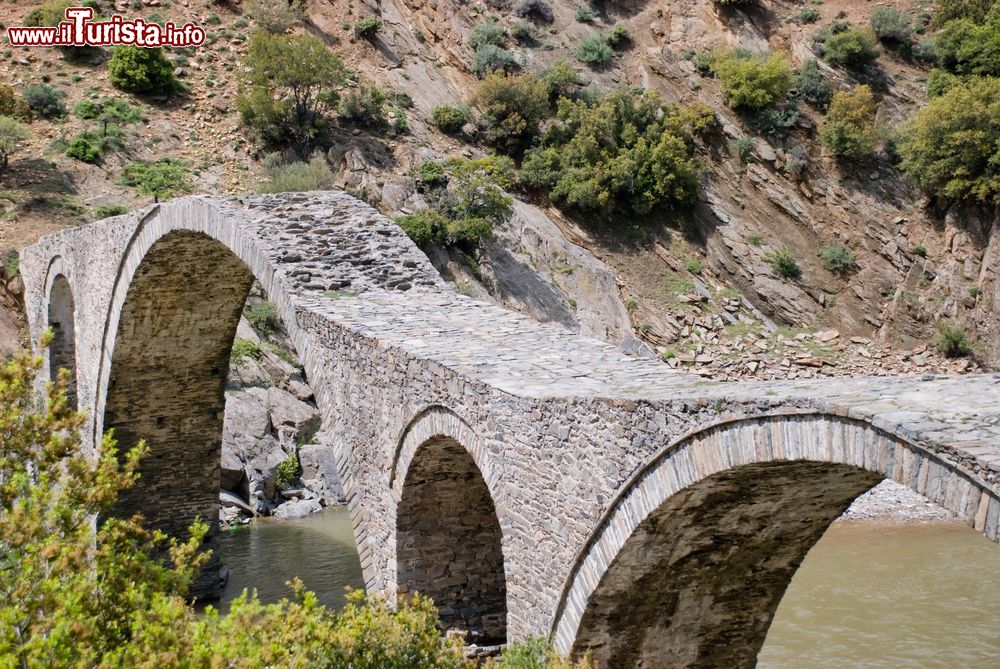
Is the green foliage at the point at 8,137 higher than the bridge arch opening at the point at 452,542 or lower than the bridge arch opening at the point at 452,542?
higher

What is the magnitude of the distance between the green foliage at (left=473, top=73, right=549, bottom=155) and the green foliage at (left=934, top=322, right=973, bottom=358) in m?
12.7

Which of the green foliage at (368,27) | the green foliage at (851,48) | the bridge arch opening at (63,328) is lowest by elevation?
the bridge arch opening at (63,328)

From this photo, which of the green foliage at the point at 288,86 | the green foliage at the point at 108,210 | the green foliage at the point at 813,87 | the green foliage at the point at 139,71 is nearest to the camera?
the green foliage at the point at 108,210

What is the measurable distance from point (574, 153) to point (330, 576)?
53.8 feet

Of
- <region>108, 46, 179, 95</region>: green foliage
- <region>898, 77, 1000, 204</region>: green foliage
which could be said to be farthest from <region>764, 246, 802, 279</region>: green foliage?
<region>108, 46, 179, 95</region>: green foliage

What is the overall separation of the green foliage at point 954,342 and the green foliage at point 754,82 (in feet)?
29.0

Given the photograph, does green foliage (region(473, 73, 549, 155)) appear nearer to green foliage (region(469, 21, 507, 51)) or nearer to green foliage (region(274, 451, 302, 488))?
green foliage (region(469, 21, 507, 51))

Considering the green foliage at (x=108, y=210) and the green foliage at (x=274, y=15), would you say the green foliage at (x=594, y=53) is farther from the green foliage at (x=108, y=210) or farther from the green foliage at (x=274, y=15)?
the green foliage at (x=108, y=210)

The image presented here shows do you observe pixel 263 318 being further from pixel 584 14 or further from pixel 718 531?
pixel 584 14

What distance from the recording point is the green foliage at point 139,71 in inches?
1005

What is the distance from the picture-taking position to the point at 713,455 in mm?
4566

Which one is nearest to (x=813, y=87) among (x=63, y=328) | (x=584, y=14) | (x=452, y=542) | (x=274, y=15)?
(x=584, y=14)

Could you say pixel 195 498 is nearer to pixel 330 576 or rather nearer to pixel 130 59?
pixel 330 576

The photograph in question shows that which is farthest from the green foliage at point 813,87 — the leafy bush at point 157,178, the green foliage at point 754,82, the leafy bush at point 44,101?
the leafy bush at point 44,101
